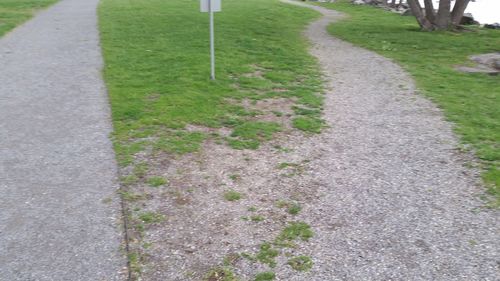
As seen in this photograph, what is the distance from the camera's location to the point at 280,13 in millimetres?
23250

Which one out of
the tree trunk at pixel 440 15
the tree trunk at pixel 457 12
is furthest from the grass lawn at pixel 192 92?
the tree trunk at pixel 457 12

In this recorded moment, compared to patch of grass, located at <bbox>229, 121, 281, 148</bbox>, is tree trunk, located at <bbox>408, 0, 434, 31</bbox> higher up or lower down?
higher up

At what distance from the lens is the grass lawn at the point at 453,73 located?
6822mm

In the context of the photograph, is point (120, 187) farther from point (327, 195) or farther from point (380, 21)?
point (380, 21)

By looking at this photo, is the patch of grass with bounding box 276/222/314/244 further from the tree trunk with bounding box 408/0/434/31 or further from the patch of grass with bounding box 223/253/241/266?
the tree trunk with bounding box 408/0/434/31

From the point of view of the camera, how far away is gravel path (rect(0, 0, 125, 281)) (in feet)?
12.5

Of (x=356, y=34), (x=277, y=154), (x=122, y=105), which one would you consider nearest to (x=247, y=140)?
(x=277, y=154)

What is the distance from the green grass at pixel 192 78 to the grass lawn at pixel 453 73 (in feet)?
7.68

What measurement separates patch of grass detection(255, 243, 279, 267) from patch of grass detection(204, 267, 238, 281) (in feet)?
0.99

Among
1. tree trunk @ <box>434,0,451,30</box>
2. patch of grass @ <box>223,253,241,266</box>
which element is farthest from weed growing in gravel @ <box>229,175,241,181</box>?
tree trunk @ <box>434,0,451,30</box>

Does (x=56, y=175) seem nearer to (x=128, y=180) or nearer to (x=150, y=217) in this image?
(x=128, y=180)

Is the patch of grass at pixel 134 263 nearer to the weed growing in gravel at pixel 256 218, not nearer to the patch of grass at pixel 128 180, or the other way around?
the weed growing in gravel at pixel 256 218

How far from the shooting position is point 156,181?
204 inches

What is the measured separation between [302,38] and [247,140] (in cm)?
1080
